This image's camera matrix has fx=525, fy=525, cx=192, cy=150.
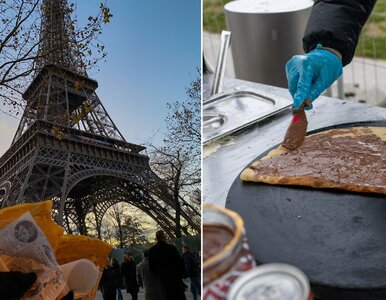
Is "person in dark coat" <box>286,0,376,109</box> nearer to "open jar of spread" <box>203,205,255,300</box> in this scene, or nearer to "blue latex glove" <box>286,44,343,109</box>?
"blue latex glove" <box>286,44,343,109</box>

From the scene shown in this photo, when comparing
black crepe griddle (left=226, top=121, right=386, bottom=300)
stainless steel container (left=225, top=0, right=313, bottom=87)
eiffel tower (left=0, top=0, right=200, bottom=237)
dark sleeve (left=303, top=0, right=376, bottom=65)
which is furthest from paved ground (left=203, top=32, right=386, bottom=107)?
black crepe griddle (left=226, top=121, right=386, bottom=300)

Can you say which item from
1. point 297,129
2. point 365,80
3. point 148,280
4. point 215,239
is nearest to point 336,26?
point 297,129

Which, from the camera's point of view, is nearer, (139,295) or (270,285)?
(270,285)

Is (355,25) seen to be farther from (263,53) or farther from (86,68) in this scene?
(86,68)

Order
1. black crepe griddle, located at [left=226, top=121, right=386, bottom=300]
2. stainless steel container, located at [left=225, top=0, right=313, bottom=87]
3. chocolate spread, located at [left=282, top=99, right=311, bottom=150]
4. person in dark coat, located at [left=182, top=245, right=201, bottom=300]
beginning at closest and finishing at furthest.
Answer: black crepe griddle, located at [left=226, top=121, right=386, bottom=300], chocolate spread, located at [left=282, top=99, right=311, bottom=150], person in dark coat, located at [left=182, top=245, right=201, bottom=300], stainless steel container, located at [left=225, top=0, right=313, bottom=87]

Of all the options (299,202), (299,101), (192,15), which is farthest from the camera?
(192,15)

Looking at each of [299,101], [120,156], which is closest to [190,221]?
[120,156]

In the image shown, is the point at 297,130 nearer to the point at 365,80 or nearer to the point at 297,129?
the point at 297,129
